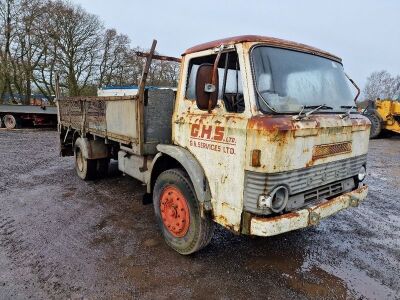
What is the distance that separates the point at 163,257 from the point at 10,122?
18.2 meters

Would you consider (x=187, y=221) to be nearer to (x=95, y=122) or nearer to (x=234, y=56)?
(x=234, y=56)

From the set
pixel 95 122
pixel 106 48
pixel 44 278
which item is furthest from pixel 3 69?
pixel 44 278

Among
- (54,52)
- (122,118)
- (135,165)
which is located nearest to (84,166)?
(135,165)

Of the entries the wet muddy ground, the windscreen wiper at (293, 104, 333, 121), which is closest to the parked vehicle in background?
the wet muddy ground

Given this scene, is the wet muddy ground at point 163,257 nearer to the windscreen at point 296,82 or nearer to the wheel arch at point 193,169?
the wheel arch at point 193,169

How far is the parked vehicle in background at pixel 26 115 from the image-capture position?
679 inches

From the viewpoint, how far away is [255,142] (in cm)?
271

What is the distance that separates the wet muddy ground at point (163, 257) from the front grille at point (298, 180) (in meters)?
0.88

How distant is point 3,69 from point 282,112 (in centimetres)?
2754

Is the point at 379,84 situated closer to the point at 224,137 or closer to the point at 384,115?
the point at 384,115

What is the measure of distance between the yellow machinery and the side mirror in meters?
14.3

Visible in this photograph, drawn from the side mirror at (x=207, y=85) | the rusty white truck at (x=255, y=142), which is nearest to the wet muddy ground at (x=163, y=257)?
the rusty white truck at (x=255, y=142)

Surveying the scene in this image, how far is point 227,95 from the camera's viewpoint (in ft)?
10.3

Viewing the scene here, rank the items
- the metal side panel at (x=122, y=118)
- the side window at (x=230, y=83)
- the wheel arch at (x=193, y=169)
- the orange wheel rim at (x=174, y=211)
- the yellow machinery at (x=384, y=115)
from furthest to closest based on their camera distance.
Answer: the yellow machinery at (x=384, y=115) → the metal side panel at (x=122, y=118) → the orange wheel rim at (x=174, y=211) → the wheel arch at (x=193, y=169) → the side window at (x=230, y=83)
